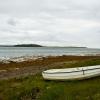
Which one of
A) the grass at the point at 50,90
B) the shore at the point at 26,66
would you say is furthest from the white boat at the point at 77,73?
the shore at the point at 26,66

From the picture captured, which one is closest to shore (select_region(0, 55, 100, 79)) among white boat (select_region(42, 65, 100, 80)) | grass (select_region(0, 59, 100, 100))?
grass (select_region(0, 59, 100, 100))

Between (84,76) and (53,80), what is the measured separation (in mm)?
2522

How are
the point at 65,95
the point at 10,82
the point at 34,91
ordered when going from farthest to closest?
1. the point at 10,82
2. the point at 34,91
3. the point at 65,95

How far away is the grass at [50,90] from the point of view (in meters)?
20.3

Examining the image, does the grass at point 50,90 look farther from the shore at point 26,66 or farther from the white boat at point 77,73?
the shore at point 26,66

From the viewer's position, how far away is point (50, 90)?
21.5m

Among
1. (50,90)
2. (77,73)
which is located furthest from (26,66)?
(50,90)

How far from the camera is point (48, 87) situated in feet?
74.3

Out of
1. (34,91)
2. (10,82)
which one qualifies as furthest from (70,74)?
(10,82)

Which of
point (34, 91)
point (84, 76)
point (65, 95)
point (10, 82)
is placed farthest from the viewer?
point (10, 82)

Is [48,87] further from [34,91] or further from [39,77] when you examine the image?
[39,77]

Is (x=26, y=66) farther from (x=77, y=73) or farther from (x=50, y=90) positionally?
(x=50, y=90)

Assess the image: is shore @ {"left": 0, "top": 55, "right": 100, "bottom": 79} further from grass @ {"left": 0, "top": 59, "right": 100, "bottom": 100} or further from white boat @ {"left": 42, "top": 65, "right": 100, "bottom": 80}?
white boat @ {"left": 42, "top": 65, "right": 100, "bottom": 80}

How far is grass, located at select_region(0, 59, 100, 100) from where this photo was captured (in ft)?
66.6
